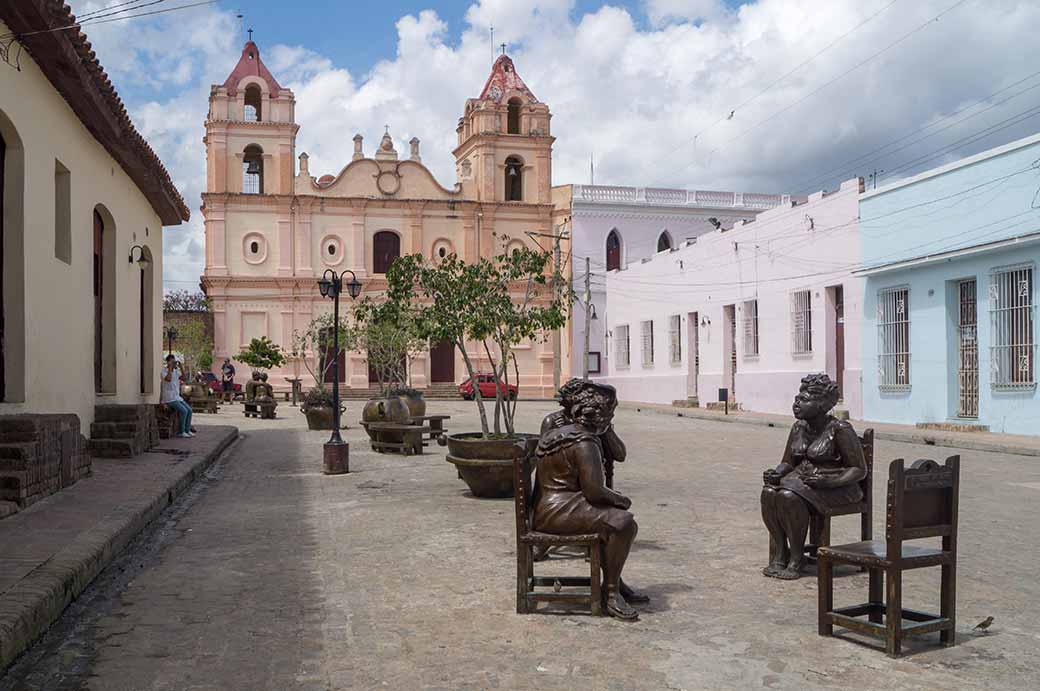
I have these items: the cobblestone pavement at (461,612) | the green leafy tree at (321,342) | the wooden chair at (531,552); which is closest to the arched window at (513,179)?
the green leafy tree at (321,342)

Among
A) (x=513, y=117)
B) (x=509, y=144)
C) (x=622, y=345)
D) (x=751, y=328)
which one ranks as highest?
(x=513, y=117)

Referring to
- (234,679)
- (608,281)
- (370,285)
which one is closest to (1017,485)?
(234,679)

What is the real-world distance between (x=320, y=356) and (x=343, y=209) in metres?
11.4

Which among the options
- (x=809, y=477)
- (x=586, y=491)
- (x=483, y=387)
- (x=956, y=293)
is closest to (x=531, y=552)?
(x=586, y=491)

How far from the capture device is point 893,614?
171 inches

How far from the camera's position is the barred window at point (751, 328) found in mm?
28016

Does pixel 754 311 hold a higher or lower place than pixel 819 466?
higher

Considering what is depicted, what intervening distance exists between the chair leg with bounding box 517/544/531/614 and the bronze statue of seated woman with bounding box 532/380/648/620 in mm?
145

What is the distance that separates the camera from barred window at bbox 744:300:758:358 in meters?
28.0

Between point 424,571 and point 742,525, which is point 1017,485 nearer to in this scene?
point 742,525

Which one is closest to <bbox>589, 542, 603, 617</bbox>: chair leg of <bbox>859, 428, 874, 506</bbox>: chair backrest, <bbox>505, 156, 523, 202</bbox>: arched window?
<bbox>859, 428, 874, 506</bbox>: chair backrest

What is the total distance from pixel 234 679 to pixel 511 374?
37662 millimetres

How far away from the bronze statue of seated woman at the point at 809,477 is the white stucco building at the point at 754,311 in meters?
17.6

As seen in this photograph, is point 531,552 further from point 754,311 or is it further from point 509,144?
point 509,144
